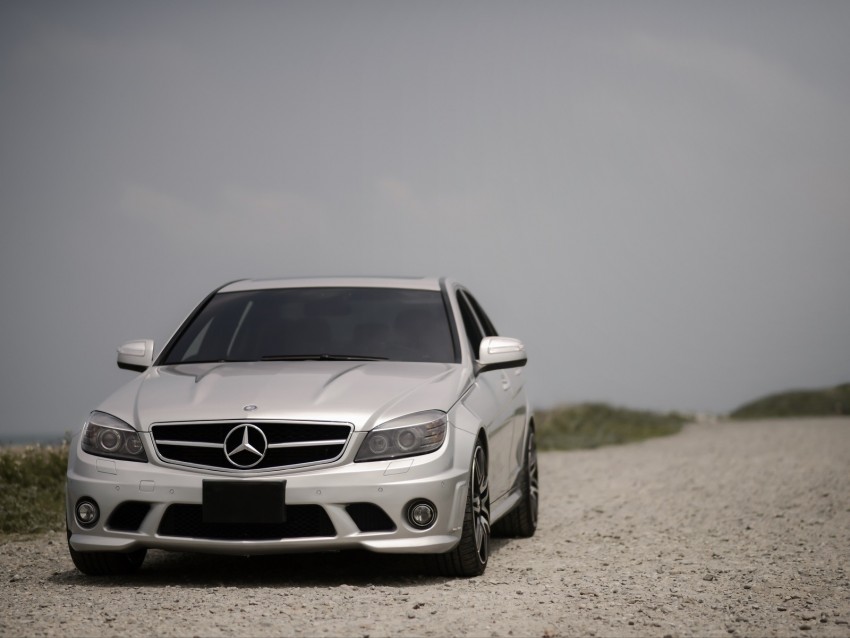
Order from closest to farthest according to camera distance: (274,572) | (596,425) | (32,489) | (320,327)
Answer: (274,572) < (320,327) < (32,489) < (596,425)

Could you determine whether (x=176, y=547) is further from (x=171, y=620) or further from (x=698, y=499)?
(x=698, y=499)

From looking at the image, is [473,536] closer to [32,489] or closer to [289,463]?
[289,463]

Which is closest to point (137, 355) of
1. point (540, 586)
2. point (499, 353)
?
point (499, 353)

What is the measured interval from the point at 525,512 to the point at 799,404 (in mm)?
26243

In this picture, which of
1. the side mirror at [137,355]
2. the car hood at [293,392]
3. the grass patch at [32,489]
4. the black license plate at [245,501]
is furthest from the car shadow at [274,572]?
the grass patch at [32,489]

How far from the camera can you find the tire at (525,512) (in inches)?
377

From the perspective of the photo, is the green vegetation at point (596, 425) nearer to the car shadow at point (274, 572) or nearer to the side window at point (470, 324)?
the side window at point (470, 324)

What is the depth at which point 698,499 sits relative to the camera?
12492mm

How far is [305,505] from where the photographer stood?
668 centimetres

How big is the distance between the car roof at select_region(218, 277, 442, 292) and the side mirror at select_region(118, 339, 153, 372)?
0.95 m

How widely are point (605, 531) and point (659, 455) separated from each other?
851 centimetres

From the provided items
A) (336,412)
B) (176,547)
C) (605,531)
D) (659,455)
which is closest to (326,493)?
(336,412)

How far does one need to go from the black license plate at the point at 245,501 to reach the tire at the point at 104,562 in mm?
930

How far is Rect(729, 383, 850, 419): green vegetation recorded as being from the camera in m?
32.6
